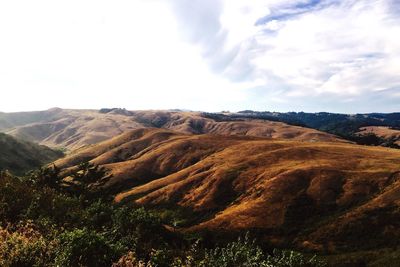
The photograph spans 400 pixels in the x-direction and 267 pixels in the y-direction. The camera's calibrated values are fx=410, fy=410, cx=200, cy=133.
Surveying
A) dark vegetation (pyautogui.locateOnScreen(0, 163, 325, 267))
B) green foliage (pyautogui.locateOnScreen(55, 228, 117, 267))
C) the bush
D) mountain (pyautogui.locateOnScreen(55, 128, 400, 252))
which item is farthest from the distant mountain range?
the bush

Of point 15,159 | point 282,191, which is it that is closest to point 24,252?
point 282,191

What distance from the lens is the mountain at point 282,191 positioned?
6650 centimetres

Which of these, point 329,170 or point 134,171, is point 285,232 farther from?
point 134,171

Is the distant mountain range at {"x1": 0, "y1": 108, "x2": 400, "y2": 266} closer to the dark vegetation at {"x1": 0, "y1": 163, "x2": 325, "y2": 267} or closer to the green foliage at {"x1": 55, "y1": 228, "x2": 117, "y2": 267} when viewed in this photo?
the dark vegetation at {"x1": 0, "y1": 163, "x2": 325, "y2": 267}

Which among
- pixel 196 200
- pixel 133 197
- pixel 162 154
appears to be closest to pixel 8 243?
pixel 196 200

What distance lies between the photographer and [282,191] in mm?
83438

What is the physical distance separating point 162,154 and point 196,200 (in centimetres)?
5121

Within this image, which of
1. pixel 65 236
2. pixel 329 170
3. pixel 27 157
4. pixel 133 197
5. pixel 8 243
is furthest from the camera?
pixel 27 157

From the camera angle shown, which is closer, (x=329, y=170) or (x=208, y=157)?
(x=329, y=170)

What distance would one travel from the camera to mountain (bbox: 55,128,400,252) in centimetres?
Answer: 6650

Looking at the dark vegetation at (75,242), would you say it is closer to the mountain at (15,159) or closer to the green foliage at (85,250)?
the green foliage at (85,250)

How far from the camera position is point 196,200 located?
92375 mm

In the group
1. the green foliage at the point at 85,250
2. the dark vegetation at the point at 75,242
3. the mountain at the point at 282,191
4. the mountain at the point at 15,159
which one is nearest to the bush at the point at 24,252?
the dark vegetation at the point at 75,242

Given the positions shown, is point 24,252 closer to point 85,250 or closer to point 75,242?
point 75,242
